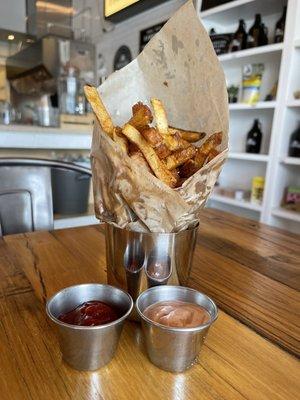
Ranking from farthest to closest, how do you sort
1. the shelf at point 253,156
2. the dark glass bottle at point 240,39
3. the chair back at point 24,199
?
1. the dark glass bottle at point 240,39
2. the shelf at point 253,156
3. the chair back at point 24,199

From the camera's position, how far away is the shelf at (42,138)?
173 cm

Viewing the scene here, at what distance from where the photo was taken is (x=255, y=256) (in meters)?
0.80

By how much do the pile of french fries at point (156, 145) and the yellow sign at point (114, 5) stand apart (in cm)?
218

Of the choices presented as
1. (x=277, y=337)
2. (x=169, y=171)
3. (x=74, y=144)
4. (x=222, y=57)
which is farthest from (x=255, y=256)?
(x=222, y=57)

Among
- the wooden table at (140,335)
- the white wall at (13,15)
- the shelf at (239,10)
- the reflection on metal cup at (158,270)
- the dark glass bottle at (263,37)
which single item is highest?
the white wall at (13,15)

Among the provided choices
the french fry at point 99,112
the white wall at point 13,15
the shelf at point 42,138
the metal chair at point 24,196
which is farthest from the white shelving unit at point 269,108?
the white wall at point 13,15

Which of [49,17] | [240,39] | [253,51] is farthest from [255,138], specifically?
[49,17]

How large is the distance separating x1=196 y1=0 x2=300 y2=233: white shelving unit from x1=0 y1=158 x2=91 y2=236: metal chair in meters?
1.45

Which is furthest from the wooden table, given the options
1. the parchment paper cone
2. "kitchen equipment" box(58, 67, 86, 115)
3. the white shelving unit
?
"kitchen equipment" box(58, 67, 86, 115)

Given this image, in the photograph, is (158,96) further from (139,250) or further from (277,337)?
(277,337)

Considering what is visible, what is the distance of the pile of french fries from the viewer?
439 millimetres

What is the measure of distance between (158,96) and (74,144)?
1.40 metres

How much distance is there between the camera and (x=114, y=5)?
248cm

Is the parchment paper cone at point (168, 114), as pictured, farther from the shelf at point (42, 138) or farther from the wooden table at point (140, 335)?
the shelf at point (42, 138)
